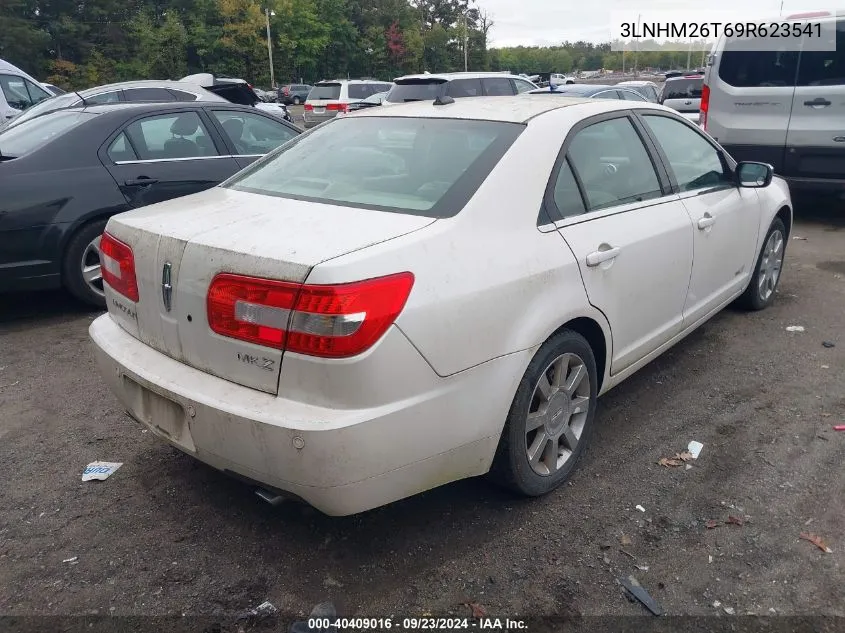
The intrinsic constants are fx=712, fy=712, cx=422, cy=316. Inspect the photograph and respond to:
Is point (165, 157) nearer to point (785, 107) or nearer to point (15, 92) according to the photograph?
point (785, 107)

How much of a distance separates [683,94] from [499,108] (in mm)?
15997

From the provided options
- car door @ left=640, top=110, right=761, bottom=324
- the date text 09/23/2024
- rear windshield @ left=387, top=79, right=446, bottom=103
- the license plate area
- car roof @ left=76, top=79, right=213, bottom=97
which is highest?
car roof @ left=76, top=79, right=213, bottom=97

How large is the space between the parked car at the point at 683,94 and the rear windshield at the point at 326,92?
957 cm

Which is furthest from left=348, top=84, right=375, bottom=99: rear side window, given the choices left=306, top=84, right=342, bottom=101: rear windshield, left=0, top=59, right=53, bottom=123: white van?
left=0, top=59, right=53, bottom=123: white van

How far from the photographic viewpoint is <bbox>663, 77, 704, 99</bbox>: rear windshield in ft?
56.9

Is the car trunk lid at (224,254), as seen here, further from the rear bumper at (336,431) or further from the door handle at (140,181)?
the door handle at (140,181)

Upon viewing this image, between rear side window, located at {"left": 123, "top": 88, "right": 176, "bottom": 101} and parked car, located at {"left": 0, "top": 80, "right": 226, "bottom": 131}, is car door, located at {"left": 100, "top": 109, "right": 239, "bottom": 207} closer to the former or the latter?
parked car, located at {"left": 0, "top": 80, "right": 226, "bottom": 131}

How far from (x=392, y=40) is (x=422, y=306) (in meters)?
72.2

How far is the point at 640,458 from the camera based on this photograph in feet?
11.0

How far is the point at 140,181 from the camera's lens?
5.61 metres

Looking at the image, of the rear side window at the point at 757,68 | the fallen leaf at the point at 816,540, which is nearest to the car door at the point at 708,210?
the fallen leaf at the point at 816,540

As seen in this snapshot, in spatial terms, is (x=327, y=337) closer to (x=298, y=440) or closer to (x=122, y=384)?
(x=298, y=440)

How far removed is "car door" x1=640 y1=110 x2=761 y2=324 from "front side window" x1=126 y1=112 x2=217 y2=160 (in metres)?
3.87

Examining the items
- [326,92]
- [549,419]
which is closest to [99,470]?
[549,419]
